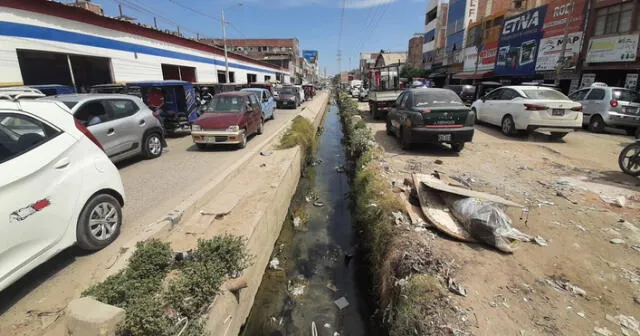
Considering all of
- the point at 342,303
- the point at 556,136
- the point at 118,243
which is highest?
the point at 556,136

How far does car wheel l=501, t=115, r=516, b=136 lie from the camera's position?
10.0m

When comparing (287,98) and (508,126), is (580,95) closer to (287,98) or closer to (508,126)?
(508,126)

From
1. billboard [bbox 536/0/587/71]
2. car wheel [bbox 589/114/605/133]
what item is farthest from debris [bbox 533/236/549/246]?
billboard [bbox 536/0/587/71]

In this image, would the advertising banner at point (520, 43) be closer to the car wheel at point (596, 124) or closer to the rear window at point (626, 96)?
the rear window at point (626, 96)

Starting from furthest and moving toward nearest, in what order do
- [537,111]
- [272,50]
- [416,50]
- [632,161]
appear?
1. [272,50]
2. [416,50]
3. [537,111]
4. [632,161]

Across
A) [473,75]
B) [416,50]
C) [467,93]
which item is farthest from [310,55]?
[467,93]

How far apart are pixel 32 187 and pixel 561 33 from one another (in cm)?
2679

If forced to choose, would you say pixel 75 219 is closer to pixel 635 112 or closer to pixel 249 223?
pixel 249 223

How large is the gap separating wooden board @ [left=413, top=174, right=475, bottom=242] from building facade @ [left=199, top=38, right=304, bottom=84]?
6903 centimetres

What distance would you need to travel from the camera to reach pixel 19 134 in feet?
10.0

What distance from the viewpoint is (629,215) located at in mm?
4375

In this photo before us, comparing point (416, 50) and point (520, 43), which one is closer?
point (520, 43)

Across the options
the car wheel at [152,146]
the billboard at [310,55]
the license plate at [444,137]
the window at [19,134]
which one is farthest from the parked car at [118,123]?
the billboard at [310,55]

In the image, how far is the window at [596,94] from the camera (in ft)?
38.3
